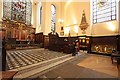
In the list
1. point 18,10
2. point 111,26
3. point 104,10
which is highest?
point 18,10

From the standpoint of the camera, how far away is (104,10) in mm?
11102

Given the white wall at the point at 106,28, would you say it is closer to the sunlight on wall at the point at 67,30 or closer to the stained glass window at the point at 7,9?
the sunlight on wall at the point at 67,30

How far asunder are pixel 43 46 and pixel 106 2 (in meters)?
8.00

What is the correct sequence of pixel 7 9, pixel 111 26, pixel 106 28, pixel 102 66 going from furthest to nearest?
pixel 7 9
pixel 106 28
pixel 111 26
pixel 102 66

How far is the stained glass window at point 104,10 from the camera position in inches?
404

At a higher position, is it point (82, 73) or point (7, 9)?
point (7, 9)

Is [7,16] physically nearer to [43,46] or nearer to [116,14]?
[43,46]

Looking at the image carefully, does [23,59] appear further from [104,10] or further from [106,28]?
[104,10]

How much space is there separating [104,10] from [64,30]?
19.8ft

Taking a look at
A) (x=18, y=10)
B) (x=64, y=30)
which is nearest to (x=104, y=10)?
(x=64, y=30)

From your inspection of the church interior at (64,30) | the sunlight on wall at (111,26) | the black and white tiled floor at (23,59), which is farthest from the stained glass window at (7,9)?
the sunlight on wall at (111,26)

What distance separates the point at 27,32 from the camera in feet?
54.6

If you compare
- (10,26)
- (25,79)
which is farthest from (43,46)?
(25,79)

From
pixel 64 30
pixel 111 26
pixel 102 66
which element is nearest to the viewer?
pixel 102 66
